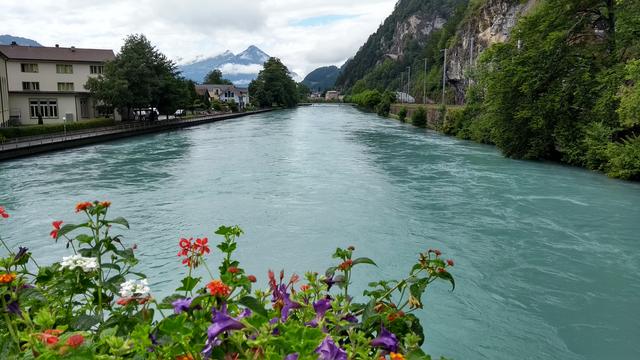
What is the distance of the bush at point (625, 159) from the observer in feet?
68.0

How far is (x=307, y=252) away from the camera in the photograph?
11.8 metres

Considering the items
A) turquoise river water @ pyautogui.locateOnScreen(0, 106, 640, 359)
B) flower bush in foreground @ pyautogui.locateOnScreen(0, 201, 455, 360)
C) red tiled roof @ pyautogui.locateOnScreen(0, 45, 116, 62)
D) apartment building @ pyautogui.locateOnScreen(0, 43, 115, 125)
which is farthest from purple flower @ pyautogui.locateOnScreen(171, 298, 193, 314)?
red tiled roof @ pyautogui.locateOnScreen(0, 45, 116, 62)

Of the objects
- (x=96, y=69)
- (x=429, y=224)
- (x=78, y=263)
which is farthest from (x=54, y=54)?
(x=78, y=263)

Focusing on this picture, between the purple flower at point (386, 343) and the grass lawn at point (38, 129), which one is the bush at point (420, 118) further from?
the purple flower at point (386, 343)

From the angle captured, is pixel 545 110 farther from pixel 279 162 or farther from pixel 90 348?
pixel 90 348

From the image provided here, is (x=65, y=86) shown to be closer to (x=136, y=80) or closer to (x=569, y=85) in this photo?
(x=136, y=80)

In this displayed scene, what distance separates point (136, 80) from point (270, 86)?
2877 inches

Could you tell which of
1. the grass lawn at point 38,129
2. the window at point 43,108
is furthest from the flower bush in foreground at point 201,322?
the window at point 43,108

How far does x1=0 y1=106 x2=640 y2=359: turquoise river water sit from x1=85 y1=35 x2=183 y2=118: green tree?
1739 cm

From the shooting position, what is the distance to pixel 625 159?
20.9 meters

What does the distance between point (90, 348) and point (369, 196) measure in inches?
642

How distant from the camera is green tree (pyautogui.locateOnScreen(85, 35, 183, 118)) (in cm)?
4525

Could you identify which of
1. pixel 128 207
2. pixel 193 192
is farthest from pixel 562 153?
pixel 128 207

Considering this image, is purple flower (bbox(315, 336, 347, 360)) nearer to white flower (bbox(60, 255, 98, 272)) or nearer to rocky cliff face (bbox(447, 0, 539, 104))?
white flower (bbox(60, 255, 98, 272))
